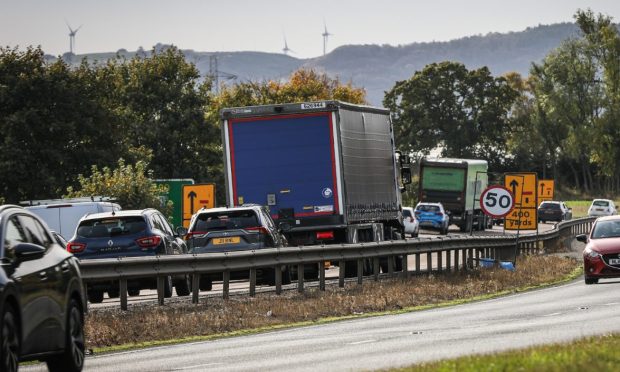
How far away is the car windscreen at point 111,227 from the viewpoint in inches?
1039

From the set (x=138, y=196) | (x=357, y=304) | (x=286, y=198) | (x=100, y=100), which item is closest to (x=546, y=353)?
(x=357, y=304)

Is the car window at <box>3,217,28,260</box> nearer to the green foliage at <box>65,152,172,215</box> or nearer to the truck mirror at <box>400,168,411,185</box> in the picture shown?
the truck mirror at <box>400,168,411,185</box>

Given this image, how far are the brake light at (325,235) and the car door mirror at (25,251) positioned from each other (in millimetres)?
19829

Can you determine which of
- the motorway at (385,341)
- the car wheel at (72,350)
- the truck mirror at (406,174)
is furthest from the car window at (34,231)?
the truck mirror at (406,174)

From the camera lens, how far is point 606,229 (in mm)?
31734

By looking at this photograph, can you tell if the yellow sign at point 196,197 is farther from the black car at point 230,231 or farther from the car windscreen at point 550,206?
the car windscreen at point 550,206

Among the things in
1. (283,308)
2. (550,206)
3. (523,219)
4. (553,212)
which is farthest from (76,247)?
(550,206)

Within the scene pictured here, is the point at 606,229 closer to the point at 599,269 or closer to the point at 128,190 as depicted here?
the point at 599,269

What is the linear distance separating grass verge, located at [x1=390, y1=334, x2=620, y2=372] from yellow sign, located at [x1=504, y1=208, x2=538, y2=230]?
2799cm

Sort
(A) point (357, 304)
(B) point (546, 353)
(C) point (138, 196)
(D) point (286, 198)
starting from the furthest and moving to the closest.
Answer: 1. (C) point (138, 196)
2. (D) point (286, 198)
3. (A) point (357, 304)
4. (B) point (546, 353)

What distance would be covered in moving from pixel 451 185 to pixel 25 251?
208 ft

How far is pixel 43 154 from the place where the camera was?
65438 mm

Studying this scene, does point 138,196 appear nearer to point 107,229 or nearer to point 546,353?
point 107,229

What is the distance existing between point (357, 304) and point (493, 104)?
111 meters
